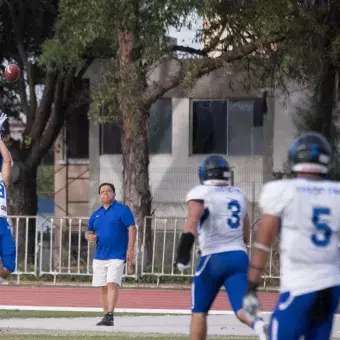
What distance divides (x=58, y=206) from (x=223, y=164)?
27280 mm

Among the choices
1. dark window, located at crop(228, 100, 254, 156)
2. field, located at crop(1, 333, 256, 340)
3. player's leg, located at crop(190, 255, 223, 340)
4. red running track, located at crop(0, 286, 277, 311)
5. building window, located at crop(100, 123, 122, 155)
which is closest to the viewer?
player's leg, located at crop(190, 255, 223, 340)

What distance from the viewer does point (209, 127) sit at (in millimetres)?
33094

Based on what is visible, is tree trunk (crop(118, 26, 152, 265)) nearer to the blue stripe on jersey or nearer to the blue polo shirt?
the blue polo shirt

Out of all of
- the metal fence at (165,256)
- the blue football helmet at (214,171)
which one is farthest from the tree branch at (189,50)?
the blue football helmet at (214,171)

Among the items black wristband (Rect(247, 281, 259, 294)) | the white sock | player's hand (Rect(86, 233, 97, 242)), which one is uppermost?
black wristband (Rect(247, 281, 259, 294))

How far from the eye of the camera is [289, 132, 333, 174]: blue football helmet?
790cm

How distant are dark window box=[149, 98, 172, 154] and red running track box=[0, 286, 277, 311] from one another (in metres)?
10.5

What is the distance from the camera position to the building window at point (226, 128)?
32.7 m

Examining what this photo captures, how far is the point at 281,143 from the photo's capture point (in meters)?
32.1

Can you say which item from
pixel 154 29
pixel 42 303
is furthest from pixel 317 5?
pixel 42 303

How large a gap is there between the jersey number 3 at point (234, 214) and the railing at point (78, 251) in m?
12.9

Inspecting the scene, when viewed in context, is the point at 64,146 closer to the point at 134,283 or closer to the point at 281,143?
the point at 281,143

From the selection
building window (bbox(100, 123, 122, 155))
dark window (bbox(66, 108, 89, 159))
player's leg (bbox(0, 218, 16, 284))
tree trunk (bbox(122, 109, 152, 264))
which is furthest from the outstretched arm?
dark window (bbox(66, 108, 89, 159))

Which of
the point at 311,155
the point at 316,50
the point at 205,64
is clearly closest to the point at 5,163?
the point at 311,155
